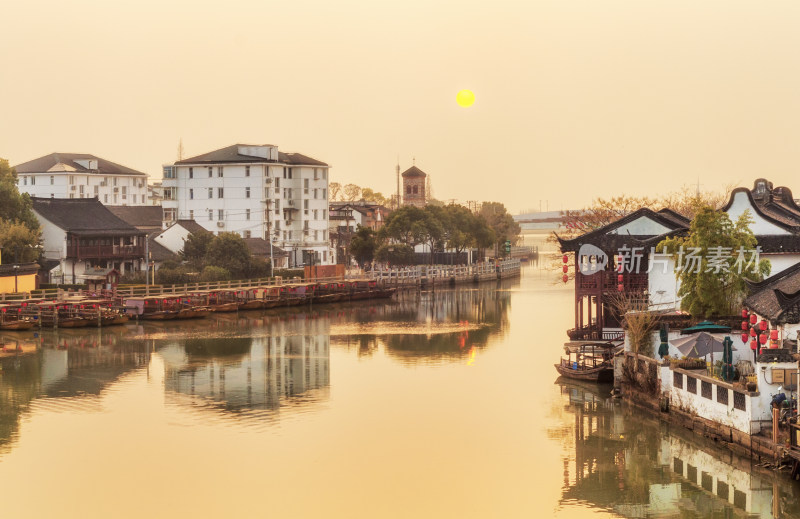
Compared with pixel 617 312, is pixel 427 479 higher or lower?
lower

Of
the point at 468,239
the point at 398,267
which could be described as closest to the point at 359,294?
the point at 398,267

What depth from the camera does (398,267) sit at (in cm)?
9925

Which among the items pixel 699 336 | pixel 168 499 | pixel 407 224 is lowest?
pixel 168 499

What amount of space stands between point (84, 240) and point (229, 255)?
9991mm

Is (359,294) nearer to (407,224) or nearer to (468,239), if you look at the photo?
(407,224)

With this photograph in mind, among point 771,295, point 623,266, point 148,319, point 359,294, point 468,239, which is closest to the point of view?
point 771,295

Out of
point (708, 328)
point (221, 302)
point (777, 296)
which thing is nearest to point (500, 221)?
point (221, 302)

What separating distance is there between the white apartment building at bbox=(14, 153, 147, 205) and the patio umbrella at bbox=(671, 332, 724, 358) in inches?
3734

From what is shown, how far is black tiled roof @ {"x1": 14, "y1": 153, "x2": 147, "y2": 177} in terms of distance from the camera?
120 meters

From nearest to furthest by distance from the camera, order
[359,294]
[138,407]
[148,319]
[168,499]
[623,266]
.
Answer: [168,499]
[138,407]
[623,266]
[148,319]
[359,294]

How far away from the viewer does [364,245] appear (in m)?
99.9

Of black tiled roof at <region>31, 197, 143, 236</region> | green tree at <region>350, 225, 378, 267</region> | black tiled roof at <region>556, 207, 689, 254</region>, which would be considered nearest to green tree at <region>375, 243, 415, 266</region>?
green tree at <region>350, 225, 378, 267</region>

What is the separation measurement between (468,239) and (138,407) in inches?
3042

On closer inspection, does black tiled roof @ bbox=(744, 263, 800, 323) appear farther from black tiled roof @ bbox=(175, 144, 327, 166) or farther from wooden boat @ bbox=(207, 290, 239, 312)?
black tiled roof @ bbox=(175, 144, 327, 166)
